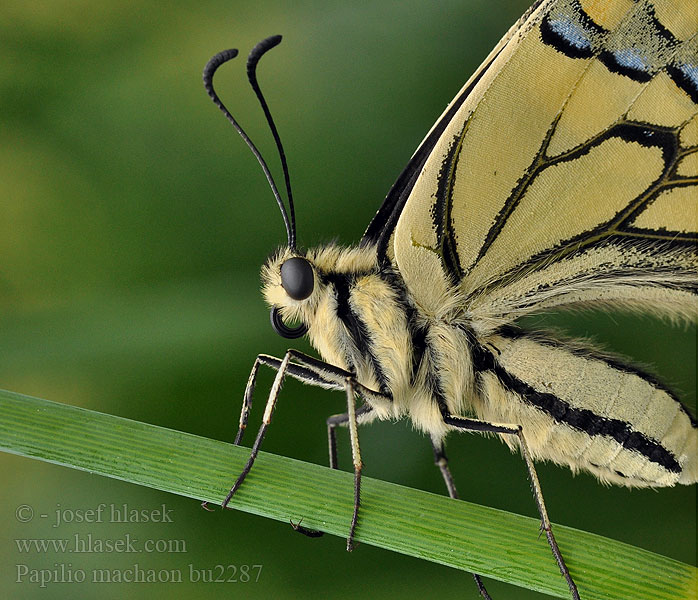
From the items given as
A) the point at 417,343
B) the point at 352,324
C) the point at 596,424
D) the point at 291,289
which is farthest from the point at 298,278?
the point at 596,424

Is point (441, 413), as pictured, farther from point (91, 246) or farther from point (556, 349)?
point (91, 246)

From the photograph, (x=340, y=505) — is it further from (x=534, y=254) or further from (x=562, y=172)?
(x=562, y=172)

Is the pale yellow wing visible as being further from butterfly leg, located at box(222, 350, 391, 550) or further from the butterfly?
butterfly leg, located at box(222, 350, 391, 550)

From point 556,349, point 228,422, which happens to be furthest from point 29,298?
point 556,349

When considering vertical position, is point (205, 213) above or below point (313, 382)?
above

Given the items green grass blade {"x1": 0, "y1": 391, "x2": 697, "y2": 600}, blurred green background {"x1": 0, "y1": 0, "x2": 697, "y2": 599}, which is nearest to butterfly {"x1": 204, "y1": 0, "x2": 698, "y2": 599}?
green grass blade {"x1": 0, "y1": 391, "x2": 697, "y2": 600}

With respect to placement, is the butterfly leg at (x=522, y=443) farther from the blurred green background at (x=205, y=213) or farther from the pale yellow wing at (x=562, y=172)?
the blurred green background at (x=205, y=213)
